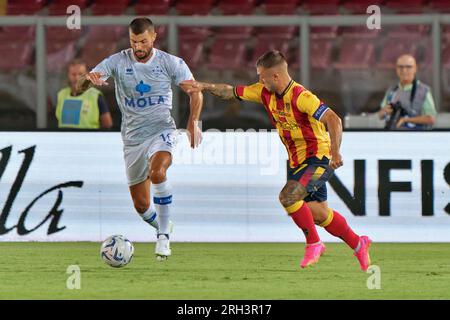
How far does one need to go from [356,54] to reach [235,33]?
1.31 meters

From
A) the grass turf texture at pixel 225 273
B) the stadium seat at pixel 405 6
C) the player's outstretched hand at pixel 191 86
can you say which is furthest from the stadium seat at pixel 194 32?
the player's outstretched hand at pixel 191 86

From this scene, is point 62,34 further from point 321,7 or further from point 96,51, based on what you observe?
point 321,7

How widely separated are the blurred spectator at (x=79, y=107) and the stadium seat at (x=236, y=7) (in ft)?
6.35

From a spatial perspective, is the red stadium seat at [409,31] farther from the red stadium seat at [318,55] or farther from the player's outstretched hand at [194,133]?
the player's outstretched hand at [194,133]

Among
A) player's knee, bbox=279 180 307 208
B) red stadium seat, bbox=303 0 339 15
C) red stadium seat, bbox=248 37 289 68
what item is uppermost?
red stadium seat, bbox=303 0 339 15

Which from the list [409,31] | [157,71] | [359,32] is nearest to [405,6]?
[359,32]

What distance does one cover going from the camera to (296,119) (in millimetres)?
9570

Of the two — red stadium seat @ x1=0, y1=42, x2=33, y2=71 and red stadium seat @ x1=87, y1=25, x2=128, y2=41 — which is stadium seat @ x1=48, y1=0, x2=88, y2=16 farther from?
red stadium seat @ x1=87, y1=25, x2=128, y2=41

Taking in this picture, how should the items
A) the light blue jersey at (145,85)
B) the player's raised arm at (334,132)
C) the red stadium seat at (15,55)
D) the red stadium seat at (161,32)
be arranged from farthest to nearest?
the red stadium seat at (15,55), the red stadium seat at (161,32), the light blue jersey at (145,85), the player's raised arm at (334,132)

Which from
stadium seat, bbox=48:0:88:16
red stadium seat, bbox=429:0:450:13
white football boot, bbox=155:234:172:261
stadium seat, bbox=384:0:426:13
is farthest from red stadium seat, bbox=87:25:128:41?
white football boot, bbox=155:234:172:261

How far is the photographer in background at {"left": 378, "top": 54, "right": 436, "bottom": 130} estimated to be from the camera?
12812 millimetres

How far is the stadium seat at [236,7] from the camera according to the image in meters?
14.5

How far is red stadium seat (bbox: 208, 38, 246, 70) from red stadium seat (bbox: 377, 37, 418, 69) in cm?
154

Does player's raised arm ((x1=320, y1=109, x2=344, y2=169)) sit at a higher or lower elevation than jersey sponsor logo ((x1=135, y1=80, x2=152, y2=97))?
lower
